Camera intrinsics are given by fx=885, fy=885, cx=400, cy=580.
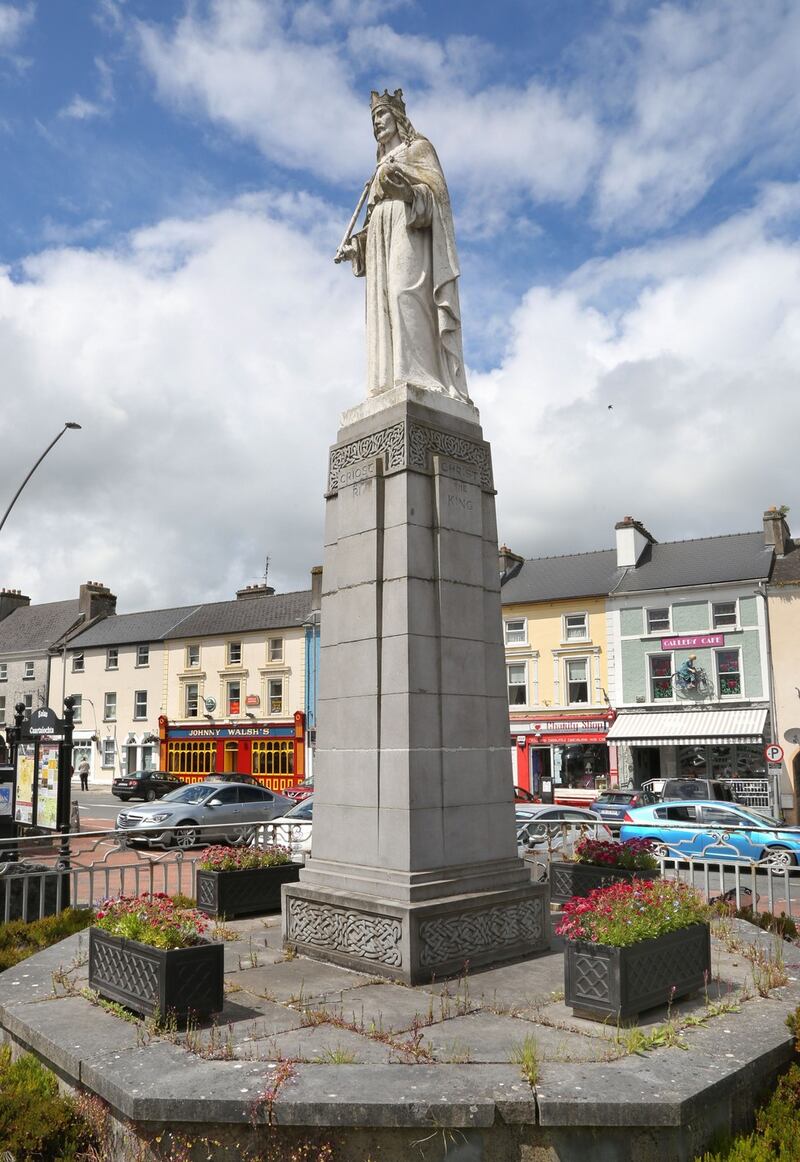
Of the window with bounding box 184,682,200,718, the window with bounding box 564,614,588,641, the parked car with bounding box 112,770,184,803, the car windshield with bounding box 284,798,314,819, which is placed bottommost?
the parked car with bounding box 112,770,184,803

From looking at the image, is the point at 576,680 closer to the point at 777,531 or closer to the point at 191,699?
the point at 777,531

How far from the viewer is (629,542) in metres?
→ 42.7

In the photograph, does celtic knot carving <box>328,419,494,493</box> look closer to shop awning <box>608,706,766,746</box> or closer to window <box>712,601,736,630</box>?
shop awning <box>608,706,766,746</box>

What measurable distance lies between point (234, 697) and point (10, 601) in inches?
983

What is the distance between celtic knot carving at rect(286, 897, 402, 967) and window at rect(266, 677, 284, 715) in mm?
41311

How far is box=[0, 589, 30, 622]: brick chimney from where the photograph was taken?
65.9 meters

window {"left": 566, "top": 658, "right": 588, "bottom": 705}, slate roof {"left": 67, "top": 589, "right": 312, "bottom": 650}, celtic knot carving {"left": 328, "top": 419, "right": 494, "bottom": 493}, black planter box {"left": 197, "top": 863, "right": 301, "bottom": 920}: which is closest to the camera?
celtic knot carving {"left": 328, "top": 419, "right": 494, "bottom": 493}

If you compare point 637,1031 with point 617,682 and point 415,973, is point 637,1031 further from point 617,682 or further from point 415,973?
point 617,682

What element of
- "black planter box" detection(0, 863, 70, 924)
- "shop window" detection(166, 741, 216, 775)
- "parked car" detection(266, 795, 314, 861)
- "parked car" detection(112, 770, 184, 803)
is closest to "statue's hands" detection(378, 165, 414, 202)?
"black planter box" detection(0, 863, 70, 924)

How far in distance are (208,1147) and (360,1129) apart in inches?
33.5

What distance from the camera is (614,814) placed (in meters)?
22.7

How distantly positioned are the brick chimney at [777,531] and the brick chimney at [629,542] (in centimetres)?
580

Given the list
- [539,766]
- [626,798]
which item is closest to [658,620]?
[539,766]

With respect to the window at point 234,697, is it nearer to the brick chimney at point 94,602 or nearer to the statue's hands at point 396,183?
the brick chimney at point 94,602
